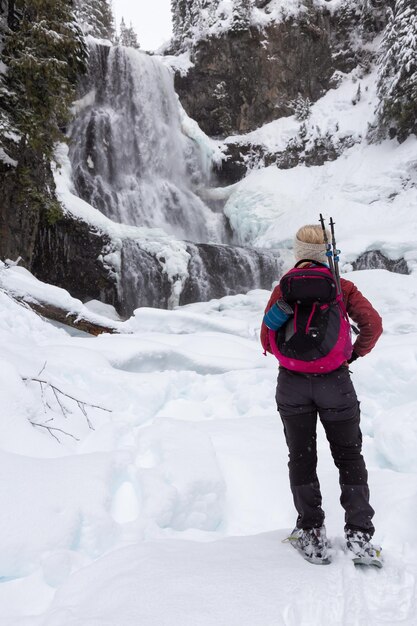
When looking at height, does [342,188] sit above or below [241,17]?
below

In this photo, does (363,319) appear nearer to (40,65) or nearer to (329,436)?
(329,436)

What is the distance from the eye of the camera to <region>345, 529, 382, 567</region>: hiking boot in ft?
6.18

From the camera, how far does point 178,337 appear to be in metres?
6.05

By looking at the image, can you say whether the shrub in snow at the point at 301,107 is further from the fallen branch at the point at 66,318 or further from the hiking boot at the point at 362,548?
the hiking boot at the point at 362,548

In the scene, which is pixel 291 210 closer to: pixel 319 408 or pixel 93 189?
pixel 93 189

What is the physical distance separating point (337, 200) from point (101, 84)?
11.5 metres

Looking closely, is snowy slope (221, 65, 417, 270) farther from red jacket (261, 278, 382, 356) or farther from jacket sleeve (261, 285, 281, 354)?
jacket sleeve (261, 285, 281, 354)

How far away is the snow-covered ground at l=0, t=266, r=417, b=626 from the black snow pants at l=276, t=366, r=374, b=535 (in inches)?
8.5

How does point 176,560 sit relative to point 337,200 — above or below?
below

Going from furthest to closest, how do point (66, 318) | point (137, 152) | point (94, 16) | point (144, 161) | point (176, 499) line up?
point (94, 16)
point (144, 161)
point (137, 152)
point (66, 318)
point (176, 499)

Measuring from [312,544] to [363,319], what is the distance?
1.12 m

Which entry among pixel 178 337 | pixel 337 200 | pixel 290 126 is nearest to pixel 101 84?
pixel 290 126

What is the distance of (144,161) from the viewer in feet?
62.3

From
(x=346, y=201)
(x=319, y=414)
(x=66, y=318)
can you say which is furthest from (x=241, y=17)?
(x=319, y=414)
